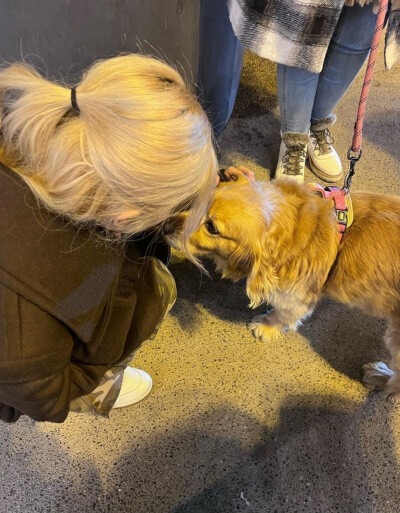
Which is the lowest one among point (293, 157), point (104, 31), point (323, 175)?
point (323, 175)

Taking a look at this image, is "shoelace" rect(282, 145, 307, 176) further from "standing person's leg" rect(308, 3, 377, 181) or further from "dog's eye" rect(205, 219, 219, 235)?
"dog's eye" rect(205, 219, 219, 235)

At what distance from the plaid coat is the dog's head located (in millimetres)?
466

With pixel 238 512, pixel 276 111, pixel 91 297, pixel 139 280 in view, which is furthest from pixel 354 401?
pixel 276 111

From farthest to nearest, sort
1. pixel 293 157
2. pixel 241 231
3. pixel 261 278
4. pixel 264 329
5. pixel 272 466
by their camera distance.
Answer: pixel 293 157 < pixel 264 329 < pixel 272 466 < pixel 261 278 < pixel 241 231

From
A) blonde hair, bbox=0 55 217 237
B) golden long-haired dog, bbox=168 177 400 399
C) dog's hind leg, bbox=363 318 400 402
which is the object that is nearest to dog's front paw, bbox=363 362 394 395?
dog's hind leg, bbox=363 318 400 402

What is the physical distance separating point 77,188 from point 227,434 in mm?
1255

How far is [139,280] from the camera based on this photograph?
1169 millimetres

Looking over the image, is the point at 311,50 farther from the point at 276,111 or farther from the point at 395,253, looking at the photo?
the point at 276,111

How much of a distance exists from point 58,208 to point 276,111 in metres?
2.08

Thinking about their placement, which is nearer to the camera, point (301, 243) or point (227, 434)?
point (301, 243)

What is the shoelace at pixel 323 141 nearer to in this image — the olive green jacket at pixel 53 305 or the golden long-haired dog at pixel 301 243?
the golden long-haired dog at pixel 301 243

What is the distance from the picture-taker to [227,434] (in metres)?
1.62

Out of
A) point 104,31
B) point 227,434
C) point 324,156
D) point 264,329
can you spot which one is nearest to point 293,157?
point 324,156

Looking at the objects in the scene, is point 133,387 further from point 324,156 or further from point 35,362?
point 324,156
